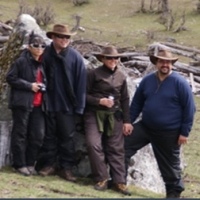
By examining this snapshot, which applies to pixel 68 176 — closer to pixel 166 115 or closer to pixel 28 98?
pixel 28 98

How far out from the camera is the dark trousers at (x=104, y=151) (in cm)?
821

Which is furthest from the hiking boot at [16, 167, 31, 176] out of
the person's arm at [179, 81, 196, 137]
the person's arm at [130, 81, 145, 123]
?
the person's arm at [179, 81, 196, 137]

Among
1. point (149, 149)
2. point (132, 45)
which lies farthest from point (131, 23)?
point (149, 149)

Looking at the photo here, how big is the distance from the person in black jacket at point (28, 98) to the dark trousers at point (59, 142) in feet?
0.42

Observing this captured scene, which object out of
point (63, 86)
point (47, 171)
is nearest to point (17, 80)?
point (63, 86)

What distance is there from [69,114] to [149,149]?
6.44ft

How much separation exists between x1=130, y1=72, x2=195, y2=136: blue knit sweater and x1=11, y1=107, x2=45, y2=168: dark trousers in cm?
135

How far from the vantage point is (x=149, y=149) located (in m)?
9.76

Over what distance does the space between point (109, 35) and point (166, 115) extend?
20.0 metres

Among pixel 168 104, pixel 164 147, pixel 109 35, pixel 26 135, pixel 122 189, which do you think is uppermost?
pixel 168 104

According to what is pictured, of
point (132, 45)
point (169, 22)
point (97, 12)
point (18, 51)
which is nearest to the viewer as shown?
point (18, 51)

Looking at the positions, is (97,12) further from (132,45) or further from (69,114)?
(69,114)

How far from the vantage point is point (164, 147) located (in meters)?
8.02

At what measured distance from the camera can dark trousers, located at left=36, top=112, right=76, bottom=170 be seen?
325 inches
